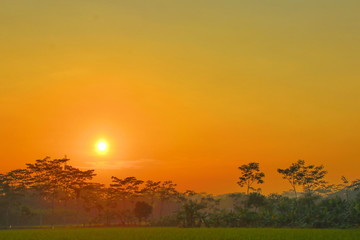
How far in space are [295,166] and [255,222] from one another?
3115cm

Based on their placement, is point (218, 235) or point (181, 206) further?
point (181, 206)

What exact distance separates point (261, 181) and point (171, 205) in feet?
306

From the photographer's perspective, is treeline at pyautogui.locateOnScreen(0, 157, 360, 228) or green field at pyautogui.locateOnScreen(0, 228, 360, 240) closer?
green field at pyautogui.locateOnScreen(0, 228, 360, 240)

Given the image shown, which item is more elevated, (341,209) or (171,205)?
(171,205)

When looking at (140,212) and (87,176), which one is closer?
(140,212)

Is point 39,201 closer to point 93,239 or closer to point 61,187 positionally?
point 61,187

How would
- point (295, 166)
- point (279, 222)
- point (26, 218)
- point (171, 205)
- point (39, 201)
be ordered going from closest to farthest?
point (279, 222), point (295, 166), point (26, 218), point (39, 201), point (171, 205)

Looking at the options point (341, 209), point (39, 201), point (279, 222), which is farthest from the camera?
point (39, 201)

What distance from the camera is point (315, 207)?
55.7 metres

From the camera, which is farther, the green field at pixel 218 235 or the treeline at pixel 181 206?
the treeline at pixel 181 206

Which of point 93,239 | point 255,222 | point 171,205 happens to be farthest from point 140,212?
point 171,205

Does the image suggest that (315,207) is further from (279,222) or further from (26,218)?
(26,218)

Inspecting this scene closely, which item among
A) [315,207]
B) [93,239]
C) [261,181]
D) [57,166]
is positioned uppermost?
[57,166]

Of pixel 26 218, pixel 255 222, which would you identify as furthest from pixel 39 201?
pixel 255 222
